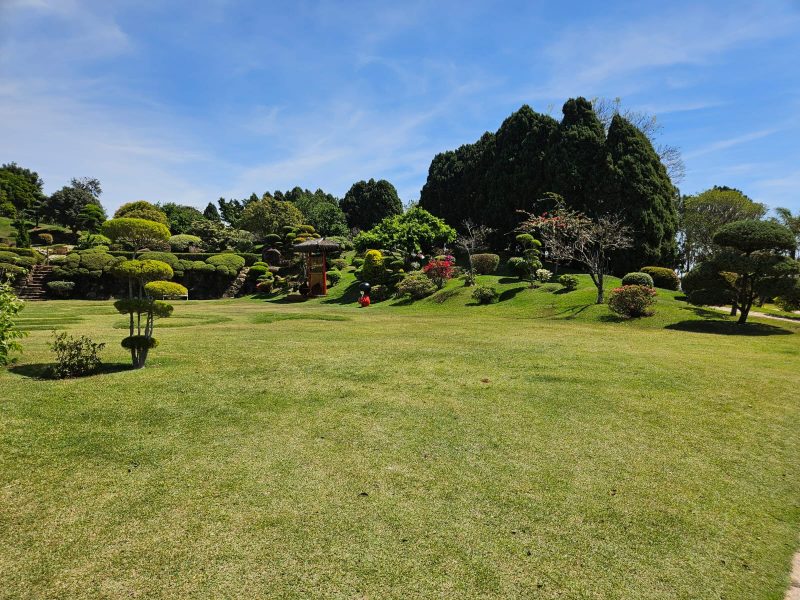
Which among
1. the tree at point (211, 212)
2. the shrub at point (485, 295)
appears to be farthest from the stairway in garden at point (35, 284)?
the tree at point (211, 212)

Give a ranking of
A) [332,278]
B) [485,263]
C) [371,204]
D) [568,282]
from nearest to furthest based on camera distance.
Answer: [568,282] < [485,263] < [332,278] < [371,204]

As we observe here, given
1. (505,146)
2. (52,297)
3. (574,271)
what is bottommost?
(52,297)

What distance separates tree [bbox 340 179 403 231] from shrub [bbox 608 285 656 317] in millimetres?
50502

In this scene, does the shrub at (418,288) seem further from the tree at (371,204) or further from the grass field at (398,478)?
the tree at (371,204)

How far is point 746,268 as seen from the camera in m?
17.3

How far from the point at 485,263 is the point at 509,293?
305 inches

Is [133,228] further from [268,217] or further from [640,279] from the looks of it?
[268,217]

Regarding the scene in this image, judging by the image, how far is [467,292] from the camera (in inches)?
1124

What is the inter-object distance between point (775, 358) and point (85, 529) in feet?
51.8

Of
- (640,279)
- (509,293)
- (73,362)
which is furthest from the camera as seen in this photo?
(509,293)

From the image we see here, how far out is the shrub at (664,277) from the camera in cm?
2883

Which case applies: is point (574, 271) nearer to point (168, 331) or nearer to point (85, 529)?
point (168, 331)

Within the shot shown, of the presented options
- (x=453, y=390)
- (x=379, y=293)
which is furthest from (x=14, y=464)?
(x=379, y=293)

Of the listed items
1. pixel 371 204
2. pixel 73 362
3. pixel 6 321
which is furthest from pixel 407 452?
pixel 371 204
